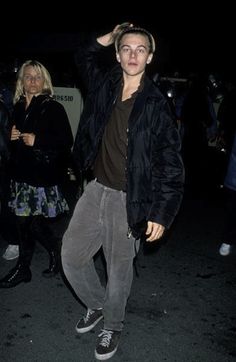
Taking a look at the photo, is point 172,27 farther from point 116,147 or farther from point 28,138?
point 116,147

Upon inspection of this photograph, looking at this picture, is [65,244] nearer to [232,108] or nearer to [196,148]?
[232,108]

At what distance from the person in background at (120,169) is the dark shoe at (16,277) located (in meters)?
1.05

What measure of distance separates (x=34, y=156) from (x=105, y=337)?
1650mm

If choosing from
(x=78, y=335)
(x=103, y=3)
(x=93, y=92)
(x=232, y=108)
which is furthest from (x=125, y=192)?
(x=103, y=3)

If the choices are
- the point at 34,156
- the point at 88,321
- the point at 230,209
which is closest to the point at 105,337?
the point at 88,321

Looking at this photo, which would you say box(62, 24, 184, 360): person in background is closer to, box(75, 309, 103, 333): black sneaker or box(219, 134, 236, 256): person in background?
box(75, 309, 103, 333): black sneaker

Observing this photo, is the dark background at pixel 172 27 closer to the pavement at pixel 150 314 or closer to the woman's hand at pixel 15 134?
the pavement at pixel 150 314

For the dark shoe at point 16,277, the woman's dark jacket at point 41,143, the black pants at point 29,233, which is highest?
the woman's dark jacket at point 41,143

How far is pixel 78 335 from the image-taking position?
346 centimetres

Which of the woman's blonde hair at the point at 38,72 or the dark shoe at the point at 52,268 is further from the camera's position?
the dark shoe at the point at 52,268

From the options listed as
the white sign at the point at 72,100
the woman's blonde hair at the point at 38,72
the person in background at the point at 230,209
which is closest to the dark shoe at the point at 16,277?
the woman's blonde hair at the point at 38,72

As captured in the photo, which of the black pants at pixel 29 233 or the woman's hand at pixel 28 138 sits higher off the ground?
the woman's hand at pixel 28 138

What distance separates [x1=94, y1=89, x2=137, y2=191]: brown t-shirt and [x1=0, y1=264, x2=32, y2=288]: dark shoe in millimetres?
1581

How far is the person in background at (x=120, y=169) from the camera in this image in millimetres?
2891
